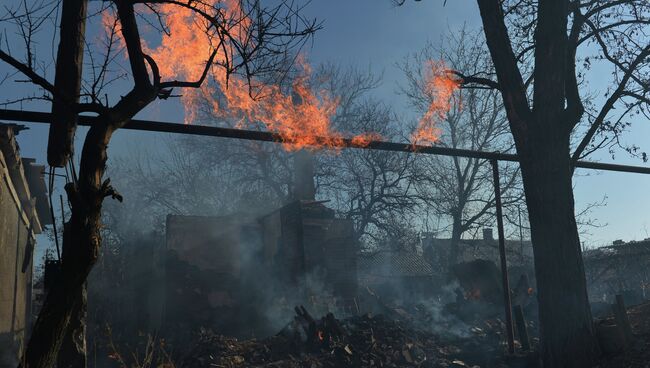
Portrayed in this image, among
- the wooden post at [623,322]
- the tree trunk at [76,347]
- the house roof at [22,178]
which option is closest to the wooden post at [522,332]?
the wooden post at [623,322]

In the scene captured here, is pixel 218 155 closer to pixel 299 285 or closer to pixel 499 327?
pixel 299 285

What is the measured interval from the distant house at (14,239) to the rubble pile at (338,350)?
340 cm

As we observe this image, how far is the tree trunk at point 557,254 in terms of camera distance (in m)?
6.30

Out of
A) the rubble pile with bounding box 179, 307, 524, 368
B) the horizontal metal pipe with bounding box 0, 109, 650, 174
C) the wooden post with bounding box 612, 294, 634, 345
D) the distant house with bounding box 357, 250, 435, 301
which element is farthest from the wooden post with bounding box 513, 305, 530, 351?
the distant house with bounding box 357, 250, 435, 301

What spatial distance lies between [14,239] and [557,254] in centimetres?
961

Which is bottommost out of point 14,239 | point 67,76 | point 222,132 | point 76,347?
point 76,347

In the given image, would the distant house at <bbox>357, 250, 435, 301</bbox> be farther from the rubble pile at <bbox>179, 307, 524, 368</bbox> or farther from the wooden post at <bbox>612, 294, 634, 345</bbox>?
the wooden post at <bbox>612, 294, 634, 345</bbox>

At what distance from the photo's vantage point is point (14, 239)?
991 cm

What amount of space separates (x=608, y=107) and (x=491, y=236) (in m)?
31.6

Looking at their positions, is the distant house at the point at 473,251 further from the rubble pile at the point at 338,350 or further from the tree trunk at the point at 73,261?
the tree trunk at the point at 73,261

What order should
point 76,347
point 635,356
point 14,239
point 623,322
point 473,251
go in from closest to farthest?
point 76,347 < point 635,356 < point 623,322 < point 14,239 < point 473,251

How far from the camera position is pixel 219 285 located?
17656 millimetres

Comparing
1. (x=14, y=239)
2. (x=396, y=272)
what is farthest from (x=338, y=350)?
(x=396, y=272)

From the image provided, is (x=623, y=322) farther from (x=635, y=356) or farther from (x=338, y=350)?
(x=338, y=350)
